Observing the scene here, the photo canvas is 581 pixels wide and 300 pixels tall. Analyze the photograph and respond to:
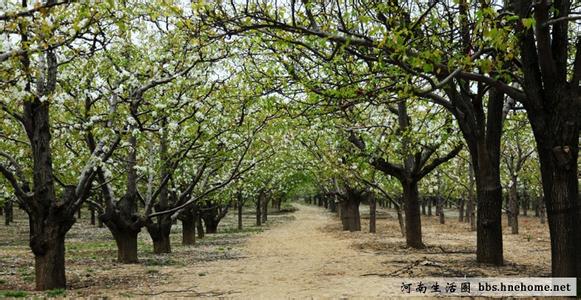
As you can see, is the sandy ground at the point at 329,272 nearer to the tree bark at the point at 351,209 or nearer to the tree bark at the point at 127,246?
the tree bark at the point at 127,246

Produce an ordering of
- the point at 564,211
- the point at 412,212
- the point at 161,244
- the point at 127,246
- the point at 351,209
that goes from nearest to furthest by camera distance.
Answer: the point at 564,211
the point at 127,246
the point at 412,212
the point at 161,244
the point at 351,209

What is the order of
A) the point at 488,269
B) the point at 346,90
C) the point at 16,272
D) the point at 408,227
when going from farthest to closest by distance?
the point at 408,227, the point at 16,272, the point at 488,269, the point at 346,90

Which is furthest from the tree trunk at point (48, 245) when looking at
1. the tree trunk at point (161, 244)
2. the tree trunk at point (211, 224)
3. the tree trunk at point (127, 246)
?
the tree trunk at point (211, 224)

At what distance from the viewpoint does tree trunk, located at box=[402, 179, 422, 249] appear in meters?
20.3

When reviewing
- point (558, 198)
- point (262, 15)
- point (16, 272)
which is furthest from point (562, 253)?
point (16, 272)

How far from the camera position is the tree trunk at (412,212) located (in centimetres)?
2028

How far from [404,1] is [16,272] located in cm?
1434

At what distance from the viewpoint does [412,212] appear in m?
20.5

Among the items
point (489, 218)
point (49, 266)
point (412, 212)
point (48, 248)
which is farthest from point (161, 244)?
point (489, 218)

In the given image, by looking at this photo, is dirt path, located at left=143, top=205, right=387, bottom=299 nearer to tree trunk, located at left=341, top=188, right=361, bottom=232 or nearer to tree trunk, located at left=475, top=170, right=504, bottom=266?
tree trunk, located at left=475, top=170, right=504, bottom=266

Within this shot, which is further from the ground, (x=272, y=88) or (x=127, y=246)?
(x=272, y=88)

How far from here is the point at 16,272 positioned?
1563 centimetres

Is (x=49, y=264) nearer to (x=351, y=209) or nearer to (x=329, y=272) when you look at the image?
(x=329, y=272)

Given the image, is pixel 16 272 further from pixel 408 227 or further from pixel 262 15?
pixel 408 227
